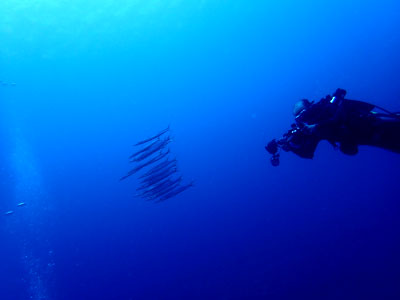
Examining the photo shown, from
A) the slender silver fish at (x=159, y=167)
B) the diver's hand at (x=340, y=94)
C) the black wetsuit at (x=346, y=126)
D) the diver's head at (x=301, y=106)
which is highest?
the slender silver fish at (x=159, y=167)

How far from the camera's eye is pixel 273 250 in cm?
1875

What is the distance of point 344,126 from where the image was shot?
2.59m

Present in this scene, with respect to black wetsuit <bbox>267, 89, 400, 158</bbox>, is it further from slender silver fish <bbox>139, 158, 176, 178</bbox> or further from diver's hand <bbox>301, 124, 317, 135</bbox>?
slender silver fish <bbox>139, 158, 176, 178</bbox>

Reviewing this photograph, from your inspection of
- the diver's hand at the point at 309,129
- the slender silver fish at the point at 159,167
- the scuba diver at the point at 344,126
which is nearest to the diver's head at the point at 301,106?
the scuba diver at the point at 344,126

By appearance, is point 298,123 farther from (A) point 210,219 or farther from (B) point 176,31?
(B) point 176,31

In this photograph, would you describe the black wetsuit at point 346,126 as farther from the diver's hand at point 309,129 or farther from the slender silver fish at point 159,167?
the slender silver fish at point 159,167

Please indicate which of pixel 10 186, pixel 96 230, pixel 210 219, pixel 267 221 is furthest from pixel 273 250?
pixel 10 186

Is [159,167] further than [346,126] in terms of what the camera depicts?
Yes

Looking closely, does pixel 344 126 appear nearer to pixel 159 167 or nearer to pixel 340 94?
pixel 340 94

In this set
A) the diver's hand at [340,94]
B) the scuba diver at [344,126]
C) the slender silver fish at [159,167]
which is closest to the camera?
the scuba diver at [344,126]


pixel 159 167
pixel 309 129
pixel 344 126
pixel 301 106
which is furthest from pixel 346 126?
pixel 159 167

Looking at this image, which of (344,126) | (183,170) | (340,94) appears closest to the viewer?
(344,126)

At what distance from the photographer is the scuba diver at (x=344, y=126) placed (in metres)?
2.59

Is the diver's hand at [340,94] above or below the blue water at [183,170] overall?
below
